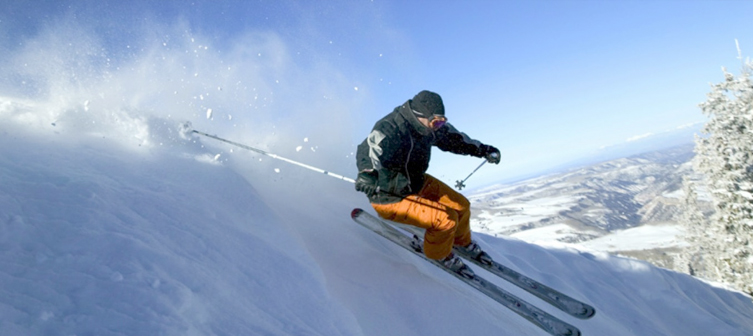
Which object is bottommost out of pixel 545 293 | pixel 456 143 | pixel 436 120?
pixel 545 293

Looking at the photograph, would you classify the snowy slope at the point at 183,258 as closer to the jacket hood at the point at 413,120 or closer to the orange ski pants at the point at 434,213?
the orange ski pants at the point at 434,213

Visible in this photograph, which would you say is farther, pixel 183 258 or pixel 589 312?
pixel 589 312

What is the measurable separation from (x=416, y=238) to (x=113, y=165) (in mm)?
4303

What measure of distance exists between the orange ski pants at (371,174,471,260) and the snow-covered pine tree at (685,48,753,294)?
20174mm

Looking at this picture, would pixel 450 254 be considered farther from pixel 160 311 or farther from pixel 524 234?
pixel 524 234

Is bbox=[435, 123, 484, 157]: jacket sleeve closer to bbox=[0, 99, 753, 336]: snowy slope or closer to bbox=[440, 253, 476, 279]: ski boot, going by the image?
bbox=[440, 253, 476, 279]: ski boot

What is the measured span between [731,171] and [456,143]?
2016cm

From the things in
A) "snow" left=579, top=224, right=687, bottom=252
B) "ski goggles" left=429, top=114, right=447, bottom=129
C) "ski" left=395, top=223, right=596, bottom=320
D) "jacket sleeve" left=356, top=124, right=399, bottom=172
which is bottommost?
"snow" left=579, top=224, right=687, bottom=252

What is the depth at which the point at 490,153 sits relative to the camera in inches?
234

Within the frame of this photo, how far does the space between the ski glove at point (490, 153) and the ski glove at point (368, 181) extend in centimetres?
228

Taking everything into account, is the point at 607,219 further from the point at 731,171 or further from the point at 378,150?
the point at 378,150

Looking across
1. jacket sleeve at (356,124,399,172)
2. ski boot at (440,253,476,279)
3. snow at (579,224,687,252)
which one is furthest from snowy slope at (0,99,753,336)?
snow at (579,224,687,252)

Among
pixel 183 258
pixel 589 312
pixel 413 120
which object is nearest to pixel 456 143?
pixel 413 120

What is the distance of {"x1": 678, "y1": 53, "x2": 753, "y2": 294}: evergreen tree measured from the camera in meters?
16.8
